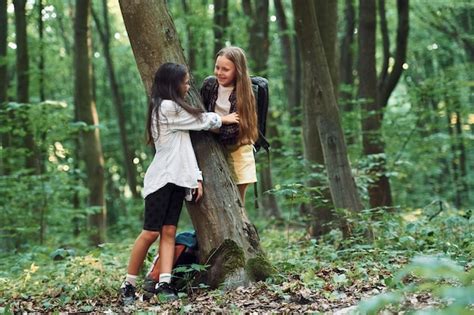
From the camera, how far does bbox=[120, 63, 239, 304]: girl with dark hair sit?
579 cm

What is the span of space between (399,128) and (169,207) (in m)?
11.2

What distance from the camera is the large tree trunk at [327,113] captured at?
796cm

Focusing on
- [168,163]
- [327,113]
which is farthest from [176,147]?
[327,113]

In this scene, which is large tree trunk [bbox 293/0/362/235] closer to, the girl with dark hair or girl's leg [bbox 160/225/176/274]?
the girl with dark hair

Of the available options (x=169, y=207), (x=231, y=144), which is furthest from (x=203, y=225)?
(x=231, y=144)

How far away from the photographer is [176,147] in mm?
5828

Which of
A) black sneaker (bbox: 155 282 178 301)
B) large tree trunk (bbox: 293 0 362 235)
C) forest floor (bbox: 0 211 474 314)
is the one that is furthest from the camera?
large tree trunk (bbox: 293 0 362 235)

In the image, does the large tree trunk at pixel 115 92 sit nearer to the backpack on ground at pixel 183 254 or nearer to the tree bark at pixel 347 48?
the tree bark at pixel 347 48

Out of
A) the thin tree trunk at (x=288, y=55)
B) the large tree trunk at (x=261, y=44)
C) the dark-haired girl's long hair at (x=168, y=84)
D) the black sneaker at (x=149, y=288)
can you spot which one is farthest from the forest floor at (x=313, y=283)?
the thin tree trunk at (x=288, y=55)

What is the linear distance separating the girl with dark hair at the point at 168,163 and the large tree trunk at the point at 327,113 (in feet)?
7.58

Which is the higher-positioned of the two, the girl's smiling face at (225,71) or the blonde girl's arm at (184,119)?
the girl's smiling face at (225,71)

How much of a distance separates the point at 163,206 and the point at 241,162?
3.02ft

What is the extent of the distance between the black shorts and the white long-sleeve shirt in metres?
0.07

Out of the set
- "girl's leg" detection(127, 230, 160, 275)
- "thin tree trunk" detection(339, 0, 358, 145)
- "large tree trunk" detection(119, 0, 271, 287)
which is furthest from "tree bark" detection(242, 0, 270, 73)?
"girl's leg" detection(127, 230, 160, 275)
